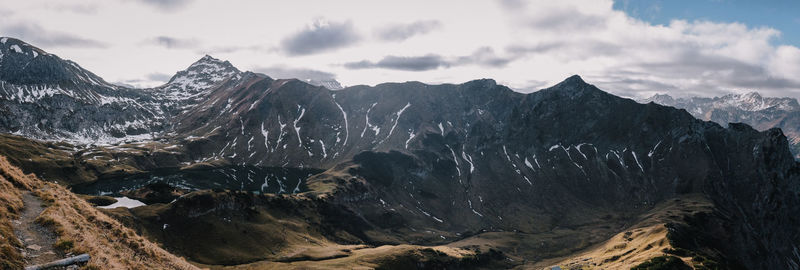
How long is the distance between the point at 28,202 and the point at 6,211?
523cm

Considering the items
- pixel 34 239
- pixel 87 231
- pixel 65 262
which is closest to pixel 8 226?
pixel 34 239

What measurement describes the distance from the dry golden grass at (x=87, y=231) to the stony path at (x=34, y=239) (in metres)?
0.53

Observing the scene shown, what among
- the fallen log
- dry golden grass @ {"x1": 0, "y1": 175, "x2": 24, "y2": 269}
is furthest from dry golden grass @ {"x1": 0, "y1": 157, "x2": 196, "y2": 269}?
the fallen log

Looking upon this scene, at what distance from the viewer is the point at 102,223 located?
32438 millimetres

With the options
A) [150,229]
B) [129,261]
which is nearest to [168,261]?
[129,261]

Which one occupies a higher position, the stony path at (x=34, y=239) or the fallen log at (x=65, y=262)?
the stony path at (x=34, y=239)

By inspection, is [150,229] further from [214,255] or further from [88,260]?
[88,260]

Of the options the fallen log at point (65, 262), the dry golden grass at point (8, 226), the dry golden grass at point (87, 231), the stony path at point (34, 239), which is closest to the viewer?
the dry golden grass at point (8, 226)

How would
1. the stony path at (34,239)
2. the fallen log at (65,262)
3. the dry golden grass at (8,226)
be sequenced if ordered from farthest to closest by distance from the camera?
the stony path at (34,239) < the fallen log at (65,262) < the dry golden grass at (8,226)

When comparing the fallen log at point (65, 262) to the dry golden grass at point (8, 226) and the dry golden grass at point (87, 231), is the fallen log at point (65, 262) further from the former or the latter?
the dry golden grass at point (8, 226)

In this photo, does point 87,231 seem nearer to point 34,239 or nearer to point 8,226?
point 34,239

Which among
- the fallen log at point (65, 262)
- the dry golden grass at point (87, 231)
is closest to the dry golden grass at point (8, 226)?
the dry golden grass at point (87, 231)

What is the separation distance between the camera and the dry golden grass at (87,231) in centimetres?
2477

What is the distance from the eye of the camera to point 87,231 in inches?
1099
